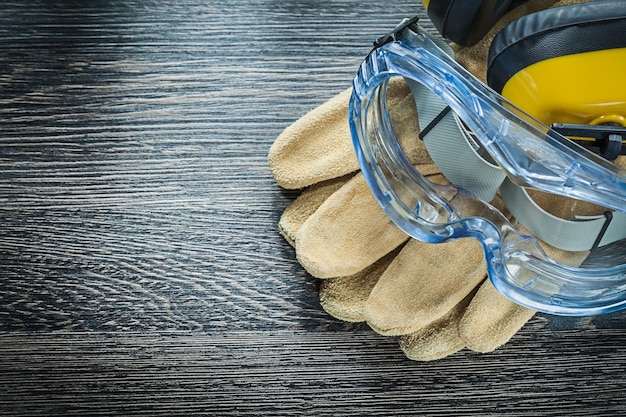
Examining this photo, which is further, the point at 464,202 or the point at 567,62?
the point at 464,202

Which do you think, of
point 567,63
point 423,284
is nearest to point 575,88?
point 567,63

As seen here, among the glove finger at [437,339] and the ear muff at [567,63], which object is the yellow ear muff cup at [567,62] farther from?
the glove finger at [437,339]

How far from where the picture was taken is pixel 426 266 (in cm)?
82

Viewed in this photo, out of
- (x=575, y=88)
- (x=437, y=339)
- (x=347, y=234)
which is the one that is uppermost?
(x=575, y=88)

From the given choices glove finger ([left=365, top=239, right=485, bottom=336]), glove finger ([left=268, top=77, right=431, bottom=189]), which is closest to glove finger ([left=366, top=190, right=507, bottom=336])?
glove finger ([left=365, top=239, right=485, bottom=336])

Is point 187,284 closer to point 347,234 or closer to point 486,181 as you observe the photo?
point 347,234

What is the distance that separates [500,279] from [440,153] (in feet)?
0.53

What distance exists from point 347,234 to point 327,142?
119 mm

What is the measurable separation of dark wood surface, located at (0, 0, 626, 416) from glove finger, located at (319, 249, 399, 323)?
0.02 meters

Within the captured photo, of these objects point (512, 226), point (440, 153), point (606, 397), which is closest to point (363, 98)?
point (440, 153)

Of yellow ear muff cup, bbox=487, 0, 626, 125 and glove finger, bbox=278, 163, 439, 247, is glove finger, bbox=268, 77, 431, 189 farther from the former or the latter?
yellow ear muff cup, bbox=487, 0, 626, 125

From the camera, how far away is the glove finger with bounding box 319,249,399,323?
84 cm

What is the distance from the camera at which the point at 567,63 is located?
0.65 m

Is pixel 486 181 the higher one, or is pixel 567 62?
pixel 567 62
